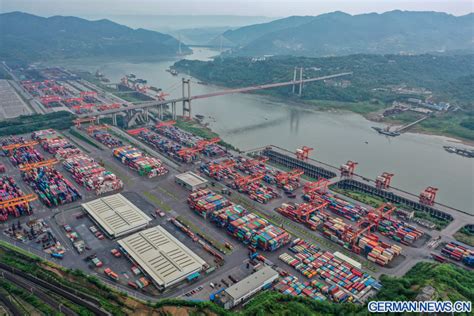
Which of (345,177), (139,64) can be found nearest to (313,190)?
(345,177)

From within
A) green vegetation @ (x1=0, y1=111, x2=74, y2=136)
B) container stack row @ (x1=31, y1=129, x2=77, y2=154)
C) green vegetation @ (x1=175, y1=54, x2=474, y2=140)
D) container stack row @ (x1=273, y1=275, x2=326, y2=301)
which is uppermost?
green vegetation @ (x1=175, y1=54, x2=474, y2=140)

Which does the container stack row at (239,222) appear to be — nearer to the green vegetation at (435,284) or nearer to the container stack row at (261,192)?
the container stack row at (261,192)

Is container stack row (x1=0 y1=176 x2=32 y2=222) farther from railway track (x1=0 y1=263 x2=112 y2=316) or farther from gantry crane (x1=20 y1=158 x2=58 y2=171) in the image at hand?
railway track (x1=0 y1=263 x2=112 y2=316)

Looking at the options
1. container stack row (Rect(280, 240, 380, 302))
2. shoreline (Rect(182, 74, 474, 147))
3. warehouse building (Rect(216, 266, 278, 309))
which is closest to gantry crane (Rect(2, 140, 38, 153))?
warehouse building (Rect(216, 266, 278, 309))

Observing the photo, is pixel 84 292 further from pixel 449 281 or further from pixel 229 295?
pixel 449 281

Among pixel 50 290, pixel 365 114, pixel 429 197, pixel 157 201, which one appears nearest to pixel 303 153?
pixel 429 197

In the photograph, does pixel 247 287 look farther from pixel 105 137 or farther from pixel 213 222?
pixel 105 137
